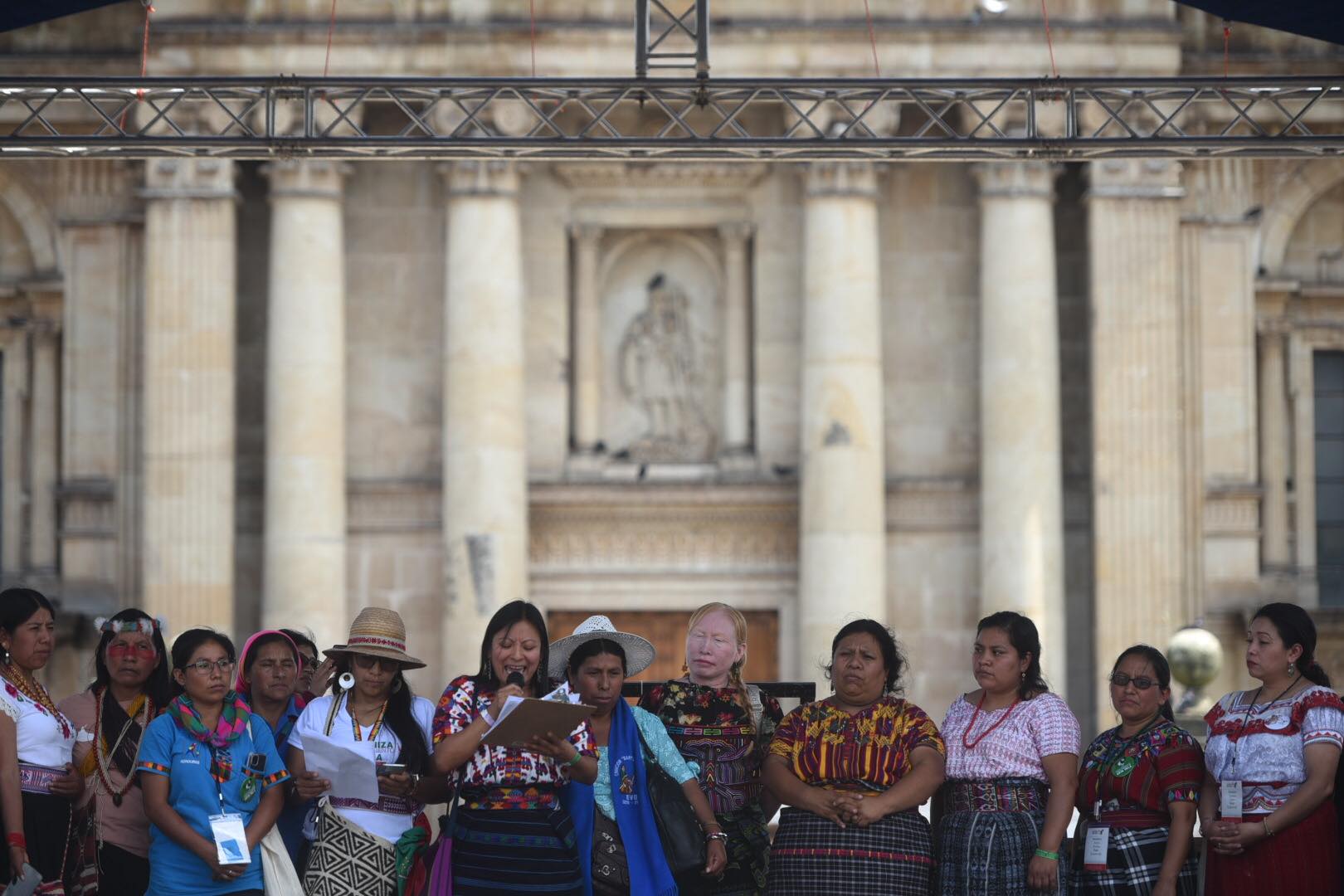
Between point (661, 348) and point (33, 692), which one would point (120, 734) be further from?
point (661, 348)

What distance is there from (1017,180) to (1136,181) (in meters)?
1.32

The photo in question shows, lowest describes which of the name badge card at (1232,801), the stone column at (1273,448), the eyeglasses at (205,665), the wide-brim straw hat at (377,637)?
the name badge card at (1232,801)

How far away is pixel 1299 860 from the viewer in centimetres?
1030

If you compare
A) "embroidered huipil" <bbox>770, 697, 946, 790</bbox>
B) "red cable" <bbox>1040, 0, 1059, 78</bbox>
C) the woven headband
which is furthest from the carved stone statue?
"embroidered huipil" <bbox>770, 697, 946, 790</bbox>

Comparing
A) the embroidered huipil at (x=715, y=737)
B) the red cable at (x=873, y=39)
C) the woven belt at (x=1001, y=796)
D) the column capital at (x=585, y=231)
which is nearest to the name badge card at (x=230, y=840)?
the embroidered huipil at (x=715, y=737)

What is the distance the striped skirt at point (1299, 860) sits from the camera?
10.3m

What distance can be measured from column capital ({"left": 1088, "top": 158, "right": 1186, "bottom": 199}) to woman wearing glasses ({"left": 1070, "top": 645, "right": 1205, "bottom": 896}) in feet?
44.9

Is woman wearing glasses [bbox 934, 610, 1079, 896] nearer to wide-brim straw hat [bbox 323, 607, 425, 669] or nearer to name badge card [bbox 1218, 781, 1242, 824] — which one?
name badge card [bbox 1218, 781, 1242, 824]

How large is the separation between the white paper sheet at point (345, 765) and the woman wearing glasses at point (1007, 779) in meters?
2.83

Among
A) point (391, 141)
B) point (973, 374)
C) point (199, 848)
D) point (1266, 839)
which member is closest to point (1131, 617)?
point (973, 374)

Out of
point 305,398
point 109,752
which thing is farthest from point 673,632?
point 109,752

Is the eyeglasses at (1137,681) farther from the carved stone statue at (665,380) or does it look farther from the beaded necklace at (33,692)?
the carved stone statue at (665,380)

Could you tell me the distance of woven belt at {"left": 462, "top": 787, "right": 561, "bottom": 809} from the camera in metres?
10.2

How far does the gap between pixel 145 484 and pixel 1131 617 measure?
11.0 metres
